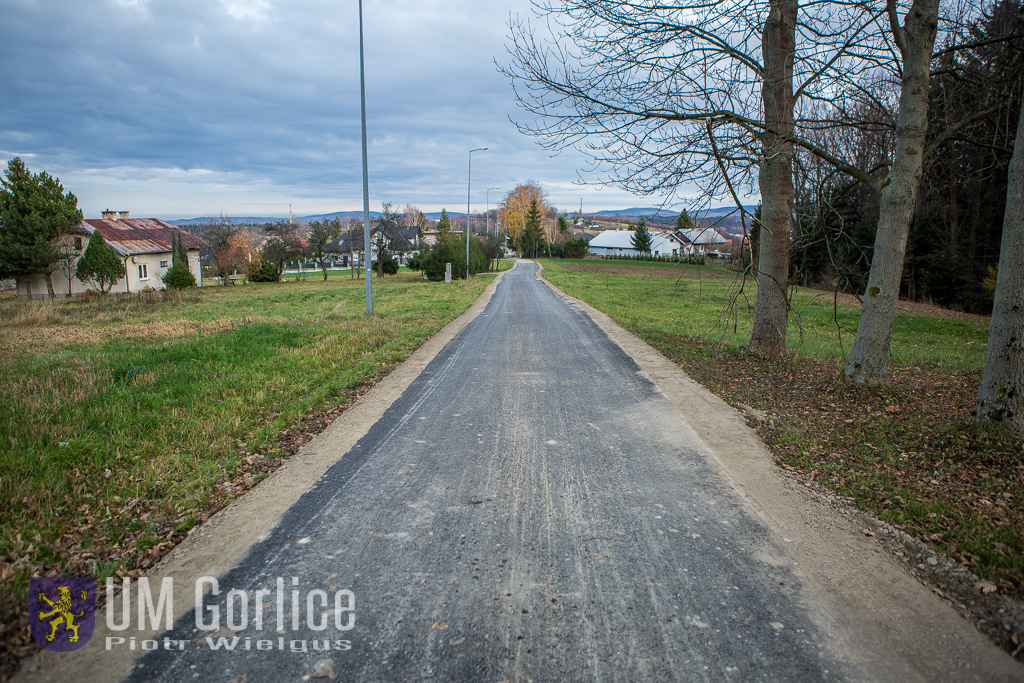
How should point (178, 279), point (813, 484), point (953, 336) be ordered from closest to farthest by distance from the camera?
point (813, 484)
point (953, 336)
point (178, 279)

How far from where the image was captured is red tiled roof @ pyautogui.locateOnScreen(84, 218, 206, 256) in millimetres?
42062

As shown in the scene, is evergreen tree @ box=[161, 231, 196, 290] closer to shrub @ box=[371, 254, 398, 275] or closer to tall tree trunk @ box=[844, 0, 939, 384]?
shrub @ box=[371, 254, 398, 275]

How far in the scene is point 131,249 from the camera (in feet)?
140

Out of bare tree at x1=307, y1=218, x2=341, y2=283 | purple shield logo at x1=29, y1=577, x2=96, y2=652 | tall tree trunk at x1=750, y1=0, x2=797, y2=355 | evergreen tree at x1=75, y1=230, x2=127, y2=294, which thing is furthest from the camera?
bare tree at x1=307, y1=218, x2=341, y2=283

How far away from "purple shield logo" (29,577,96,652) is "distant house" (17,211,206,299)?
4095 centimetres

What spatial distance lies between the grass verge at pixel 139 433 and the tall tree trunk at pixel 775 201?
23.5 feet

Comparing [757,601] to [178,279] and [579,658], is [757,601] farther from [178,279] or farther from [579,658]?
[178,279]

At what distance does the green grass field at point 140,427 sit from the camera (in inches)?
148

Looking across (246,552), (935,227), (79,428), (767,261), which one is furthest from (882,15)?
(935,227)

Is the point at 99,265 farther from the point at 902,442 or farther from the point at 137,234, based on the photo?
the point at 902,442

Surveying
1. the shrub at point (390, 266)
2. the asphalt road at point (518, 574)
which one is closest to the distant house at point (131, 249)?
the shrub at point (390, 266)

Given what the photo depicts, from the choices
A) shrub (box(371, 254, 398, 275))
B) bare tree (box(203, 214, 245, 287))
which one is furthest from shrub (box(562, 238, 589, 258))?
bare tree (box(203, 214, 245, 287))

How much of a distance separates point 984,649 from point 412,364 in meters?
8.39

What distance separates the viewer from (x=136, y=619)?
115 inches
